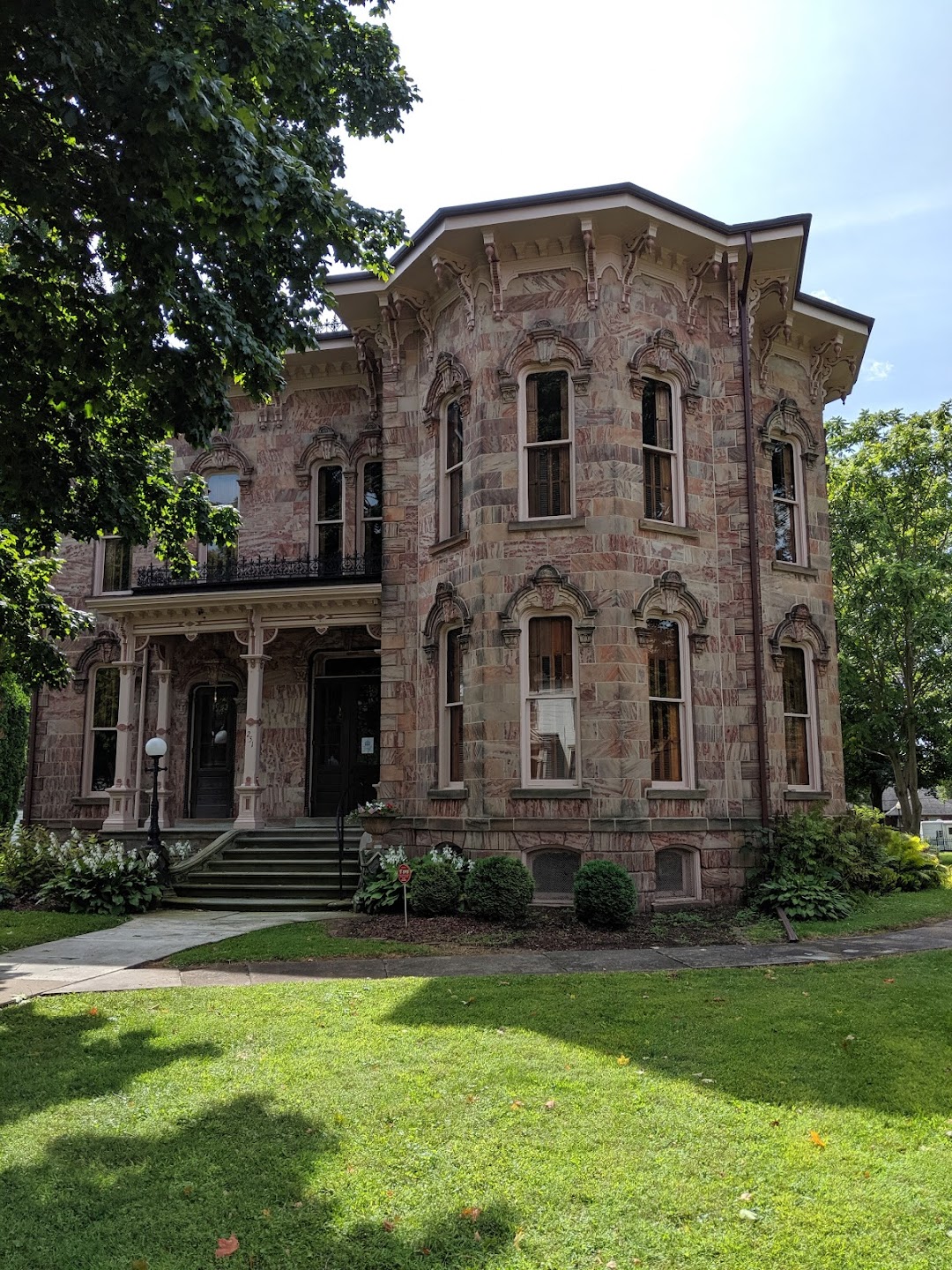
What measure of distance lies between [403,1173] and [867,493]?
22.1 metres

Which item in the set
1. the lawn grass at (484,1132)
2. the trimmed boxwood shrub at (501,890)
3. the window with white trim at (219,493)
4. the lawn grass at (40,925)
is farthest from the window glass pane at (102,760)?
the lawn grass at (484,1132)

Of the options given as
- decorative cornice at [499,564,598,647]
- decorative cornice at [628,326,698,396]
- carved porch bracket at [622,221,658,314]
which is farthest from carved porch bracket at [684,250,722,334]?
decorative cornice at [499,564,598,647]

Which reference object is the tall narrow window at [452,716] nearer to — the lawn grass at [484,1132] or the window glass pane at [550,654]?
the window glass pane at [550,654]

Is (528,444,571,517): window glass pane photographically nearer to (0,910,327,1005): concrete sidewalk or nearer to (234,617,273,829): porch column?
(234,617,273,829): porch column

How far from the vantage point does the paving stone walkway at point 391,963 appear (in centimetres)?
850

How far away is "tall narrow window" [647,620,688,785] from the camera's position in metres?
13.1

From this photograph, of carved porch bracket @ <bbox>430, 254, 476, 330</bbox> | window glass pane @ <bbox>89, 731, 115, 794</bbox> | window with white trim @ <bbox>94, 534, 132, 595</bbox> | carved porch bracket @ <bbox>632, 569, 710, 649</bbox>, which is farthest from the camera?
window with white trim @ <bbox>94, 534, 132, 595</bbox>

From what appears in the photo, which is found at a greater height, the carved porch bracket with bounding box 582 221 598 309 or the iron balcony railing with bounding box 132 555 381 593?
the carved porch bracket with bounding box 582 221 598 309

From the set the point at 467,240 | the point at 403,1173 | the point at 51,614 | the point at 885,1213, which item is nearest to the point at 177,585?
the point at 51,614

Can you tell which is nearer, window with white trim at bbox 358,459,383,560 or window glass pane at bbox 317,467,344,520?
window with white trim at bbox 358,459,383,560

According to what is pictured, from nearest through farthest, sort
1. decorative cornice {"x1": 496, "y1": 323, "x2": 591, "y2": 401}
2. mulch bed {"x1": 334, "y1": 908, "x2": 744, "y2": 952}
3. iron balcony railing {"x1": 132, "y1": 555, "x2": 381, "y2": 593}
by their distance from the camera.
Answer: mulch bed {"x1": 334, "y1": 908, "x2": 744, "y2": 952} → decorative cornice {"x1": 496, "y1": 323, "x2": 591, "y2": 401} → iron balcony railing {"x1": 132, "y1": 555, "x2": 381, "y2": 593}

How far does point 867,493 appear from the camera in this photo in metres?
23.1

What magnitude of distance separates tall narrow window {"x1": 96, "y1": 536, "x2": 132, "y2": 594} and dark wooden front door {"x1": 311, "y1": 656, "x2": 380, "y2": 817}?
195 inches

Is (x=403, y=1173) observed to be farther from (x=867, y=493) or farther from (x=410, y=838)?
(x=867, y=493)
